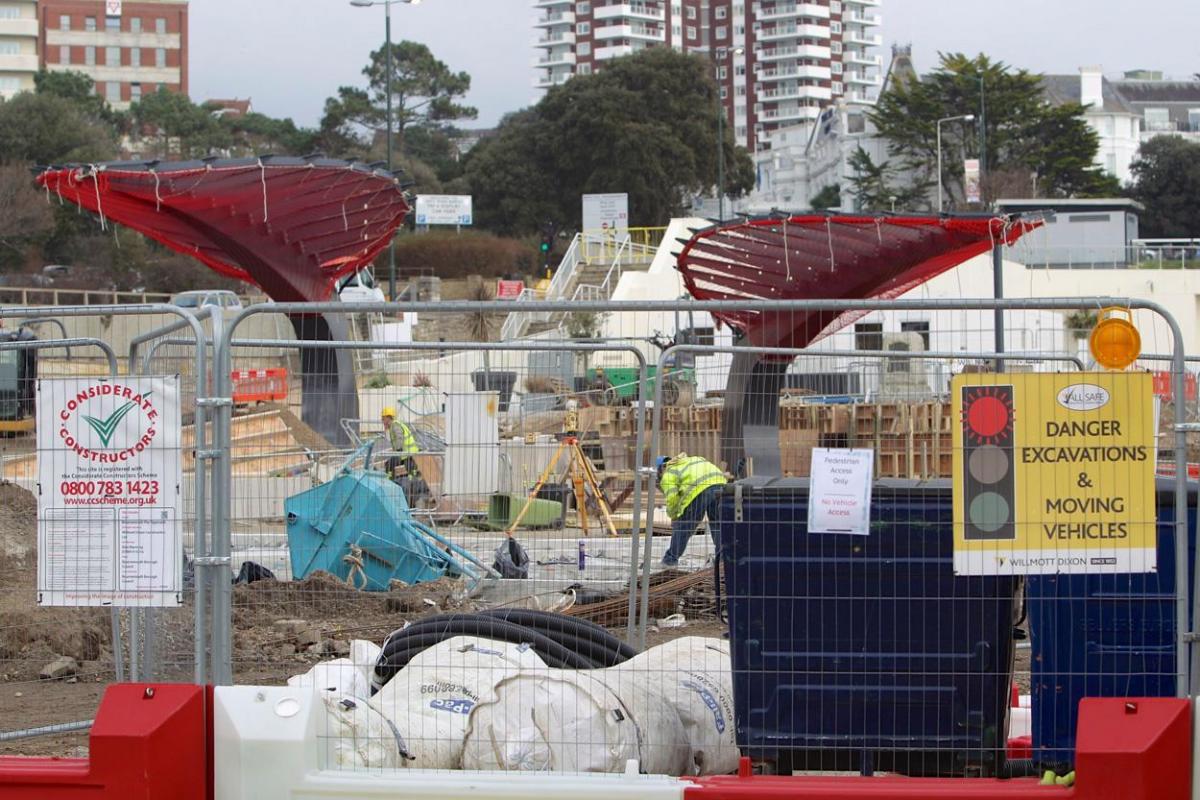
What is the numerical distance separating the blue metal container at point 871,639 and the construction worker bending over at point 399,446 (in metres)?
3.43

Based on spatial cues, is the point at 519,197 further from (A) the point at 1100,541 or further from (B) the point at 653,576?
(A) the point at 1100,541

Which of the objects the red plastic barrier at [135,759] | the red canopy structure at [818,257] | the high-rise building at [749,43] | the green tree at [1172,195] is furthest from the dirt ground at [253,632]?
the high-rise building at [749,43]

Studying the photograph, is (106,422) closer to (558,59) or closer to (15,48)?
(15,48)

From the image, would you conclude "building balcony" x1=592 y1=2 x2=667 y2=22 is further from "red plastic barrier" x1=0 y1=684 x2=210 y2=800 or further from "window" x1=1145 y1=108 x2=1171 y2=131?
"red plastic barrier" x1=0 y1=684 x2=210 y2=800

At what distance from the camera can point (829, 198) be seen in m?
104

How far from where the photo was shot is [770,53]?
146 metres

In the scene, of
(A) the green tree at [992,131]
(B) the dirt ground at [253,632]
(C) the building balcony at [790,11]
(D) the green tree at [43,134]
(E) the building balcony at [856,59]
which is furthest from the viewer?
(E) the building balcony at [856,59]

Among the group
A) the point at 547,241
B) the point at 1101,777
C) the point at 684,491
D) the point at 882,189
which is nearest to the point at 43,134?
the point at 547,241

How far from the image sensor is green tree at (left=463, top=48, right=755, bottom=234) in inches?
3000

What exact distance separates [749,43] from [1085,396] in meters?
147

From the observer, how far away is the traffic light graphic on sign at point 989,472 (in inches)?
206

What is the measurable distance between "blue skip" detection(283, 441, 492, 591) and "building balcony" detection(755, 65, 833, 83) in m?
139

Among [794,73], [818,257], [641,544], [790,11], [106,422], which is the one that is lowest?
[641,544]

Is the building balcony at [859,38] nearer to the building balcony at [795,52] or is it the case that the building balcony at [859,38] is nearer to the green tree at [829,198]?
the building balcony at [795,52]
